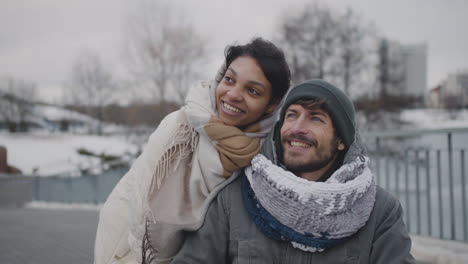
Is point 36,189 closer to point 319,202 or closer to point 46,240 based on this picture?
point 46,240

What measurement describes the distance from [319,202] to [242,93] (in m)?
0.79

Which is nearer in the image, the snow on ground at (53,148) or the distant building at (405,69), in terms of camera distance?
the distant building at (405,69)

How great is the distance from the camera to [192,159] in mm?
2129

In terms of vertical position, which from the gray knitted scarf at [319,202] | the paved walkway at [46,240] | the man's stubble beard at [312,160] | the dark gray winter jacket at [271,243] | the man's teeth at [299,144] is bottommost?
→ the paved walkway at [46,240]

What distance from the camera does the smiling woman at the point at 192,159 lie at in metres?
1.92

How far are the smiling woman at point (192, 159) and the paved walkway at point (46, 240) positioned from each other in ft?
6.17

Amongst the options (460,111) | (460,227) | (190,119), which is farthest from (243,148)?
(460,111)

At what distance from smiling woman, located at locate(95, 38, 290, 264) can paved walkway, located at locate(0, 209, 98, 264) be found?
1880 mm

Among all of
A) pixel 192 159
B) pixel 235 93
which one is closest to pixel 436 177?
pixel 235 93

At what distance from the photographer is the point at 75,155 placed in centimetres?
2758

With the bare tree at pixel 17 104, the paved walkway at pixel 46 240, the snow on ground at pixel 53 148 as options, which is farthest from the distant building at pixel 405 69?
the bare tree at pixel 17 104

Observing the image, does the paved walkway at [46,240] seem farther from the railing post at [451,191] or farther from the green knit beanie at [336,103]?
the railing post at [451,191]

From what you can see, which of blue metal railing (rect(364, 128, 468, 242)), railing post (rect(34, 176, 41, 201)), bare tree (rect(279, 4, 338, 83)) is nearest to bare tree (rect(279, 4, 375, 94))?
bare tree (rect(279, 4, 338, 83))

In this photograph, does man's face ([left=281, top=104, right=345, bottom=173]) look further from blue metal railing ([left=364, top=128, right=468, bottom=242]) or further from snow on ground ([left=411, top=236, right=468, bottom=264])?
blue metal railing ([left=364, top=128, right=468, bottom=242])
